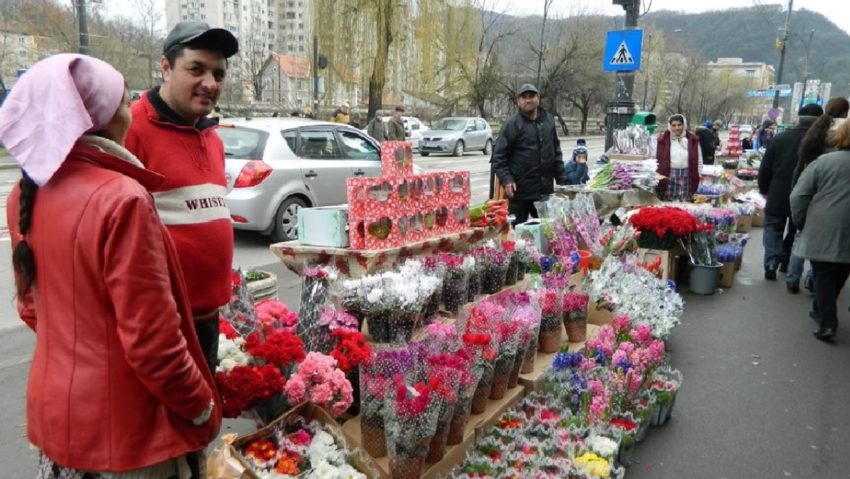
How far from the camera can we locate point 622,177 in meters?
7.63

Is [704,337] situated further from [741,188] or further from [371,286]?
[741,188]

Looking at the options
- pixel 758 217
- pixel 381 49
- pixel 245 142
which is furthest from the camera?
pixel 381 49

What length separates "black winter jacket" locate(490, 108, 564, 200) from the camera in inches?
234

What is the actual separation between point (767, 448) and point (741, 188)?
988 centimetres

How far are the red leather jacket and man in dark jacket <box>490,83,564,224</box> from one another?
189 inches

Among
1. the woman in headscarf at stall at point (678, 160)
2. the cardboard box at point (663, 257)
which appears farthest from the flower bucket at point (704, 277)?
the woman in headscarf at stall at point (678, 160)

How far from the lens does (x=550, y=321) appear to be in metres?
3.83

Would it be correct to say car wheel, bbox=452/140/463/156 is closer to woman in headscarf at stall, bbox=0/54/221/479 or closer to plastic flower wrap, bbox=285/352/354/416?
plastic flower wrap, bbox=285/352/354/416

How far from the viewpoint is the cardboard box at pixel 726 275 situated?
6.52 metres

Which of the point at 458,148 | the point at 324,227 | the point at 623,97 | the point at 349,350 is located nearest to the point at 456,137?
the point at 458,148

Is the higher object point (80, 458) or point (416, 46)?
point (416, 46)

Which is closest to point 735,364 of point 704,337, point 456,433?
point 704,337

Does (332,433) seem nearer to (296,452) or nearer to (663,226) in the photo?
(296,452)

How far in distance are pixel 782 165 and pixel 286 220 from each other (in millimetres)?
5776
